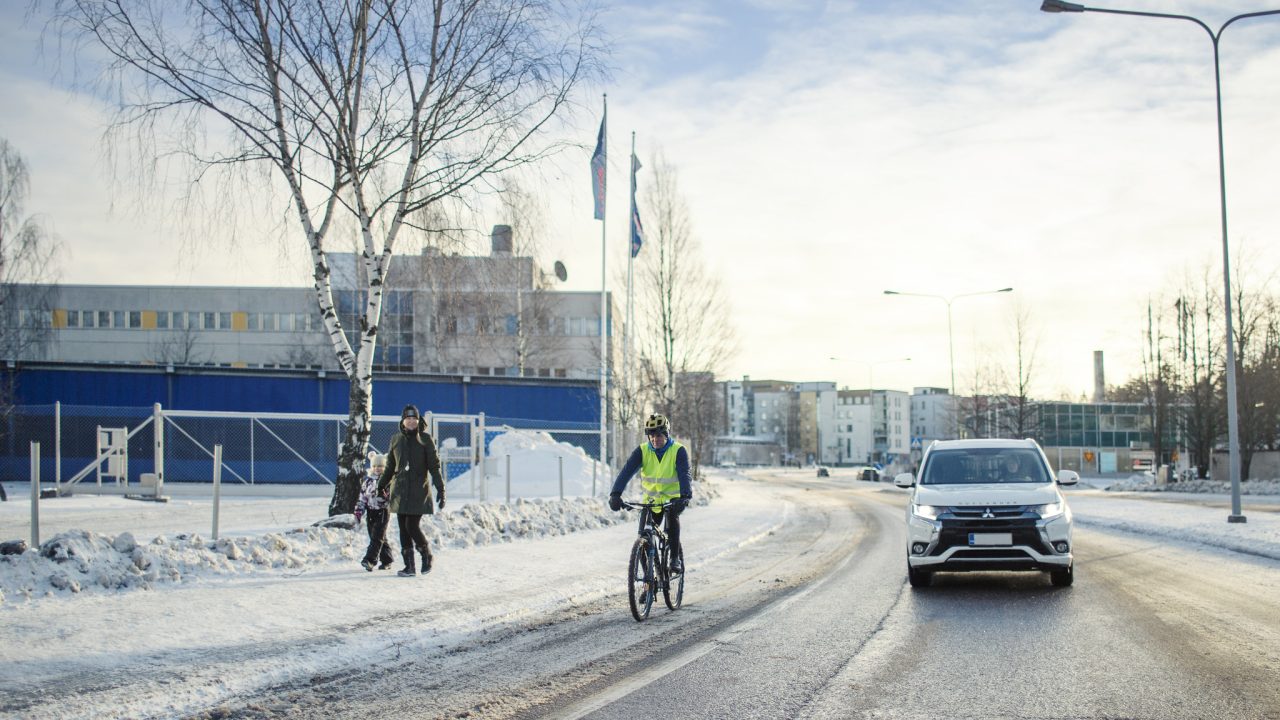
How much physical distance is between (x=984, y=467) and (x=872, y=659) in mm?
5533

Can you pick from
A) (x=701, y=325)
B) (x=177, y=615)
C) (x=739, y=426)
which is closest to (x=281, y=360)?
(x=701, y=325)

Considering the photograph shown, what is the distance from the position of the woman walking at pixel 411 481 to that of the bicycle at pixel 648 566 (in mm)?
3021

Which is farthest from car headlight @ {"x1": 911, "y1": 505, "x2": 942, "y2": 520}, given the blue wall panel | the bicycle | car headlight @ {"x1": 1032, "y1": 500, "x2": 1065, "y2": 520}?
the blue wall panel

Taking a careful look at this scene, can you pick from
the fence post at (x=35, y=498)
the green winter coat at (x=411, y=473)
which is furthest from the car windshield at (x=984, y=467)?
the fence post at (x=35, y=498)

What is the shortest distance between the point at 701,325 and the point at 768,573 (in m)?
23.1

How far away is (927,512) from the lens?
10.6 meters

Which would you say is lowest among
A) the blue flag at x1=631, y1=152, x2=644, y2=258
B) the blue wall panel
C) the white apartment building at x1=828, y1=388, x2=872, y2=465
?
the white apartment building at x1=828, y1=388, x2=872, y2=465

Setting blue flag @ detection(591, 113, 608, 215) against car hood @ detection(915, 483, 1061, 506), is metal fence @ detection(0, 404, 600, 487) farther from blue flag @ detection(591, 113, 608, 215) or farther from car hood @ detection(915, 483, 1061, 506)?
car hood @ detection(915, 483, 1061, 506)

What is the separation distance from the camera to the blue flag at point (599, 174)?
A: 959 inches

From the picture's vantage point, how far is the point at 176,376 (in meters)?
33.0

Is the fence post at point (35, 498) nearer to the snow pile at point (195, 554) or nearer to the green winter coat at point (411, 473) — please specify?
the snow pile at point (195, 554)

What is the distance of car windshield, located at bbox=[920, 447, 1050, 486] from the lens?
11617mm

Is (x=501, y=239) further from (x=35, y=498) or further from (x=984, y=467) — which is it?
(x=984, y=467)

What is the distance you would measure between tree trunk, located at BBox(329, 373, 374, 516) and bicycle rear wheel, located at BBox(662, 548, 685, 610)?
5712 millimetres
